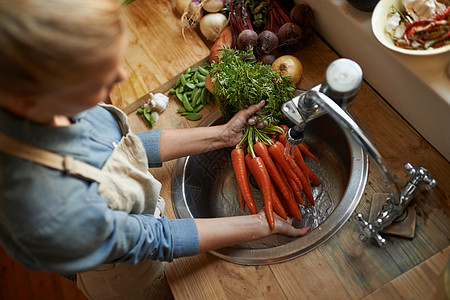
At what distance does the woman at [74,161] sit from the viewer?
1.68 ft

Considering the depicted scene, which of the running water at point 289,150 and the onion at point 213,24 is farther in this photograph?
the onion at point 213,24

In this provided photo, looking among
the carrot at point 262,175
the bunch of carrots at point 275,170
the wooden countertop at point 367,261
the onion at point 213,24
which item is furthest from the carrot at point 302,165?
the onion at point 213,24

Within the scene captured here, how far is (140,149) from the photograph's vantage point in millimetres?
987

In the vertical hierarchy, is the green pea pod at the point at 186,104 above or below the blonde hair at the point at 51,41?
below

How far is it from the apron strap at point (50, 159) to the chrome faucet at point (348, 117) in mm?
474

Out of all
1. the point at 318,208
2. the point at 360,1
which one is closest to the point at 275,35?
the point at 360,1

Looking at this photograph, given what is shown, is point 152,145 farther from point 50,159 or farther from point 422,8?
point 422,8

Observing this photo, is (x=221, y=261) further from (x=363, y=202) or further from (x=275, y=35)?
(x=275, y=35)

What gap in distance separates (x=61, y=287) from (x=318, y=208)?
5.04 ft

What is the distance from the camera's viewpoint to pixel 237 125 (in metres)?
1.23

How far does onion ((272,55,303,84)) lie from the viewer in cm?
123

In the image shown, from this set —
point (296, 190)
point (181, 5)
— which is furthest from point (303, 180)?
point (181, 5)

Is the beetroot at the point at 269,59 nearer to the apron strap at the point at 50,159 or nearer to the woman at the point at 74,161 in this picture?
the woman at the point at 74,161

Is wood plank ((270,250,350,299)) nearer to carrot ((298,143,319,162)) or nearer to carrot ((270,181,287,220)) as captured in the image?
carrot ((270,181,287,220))
